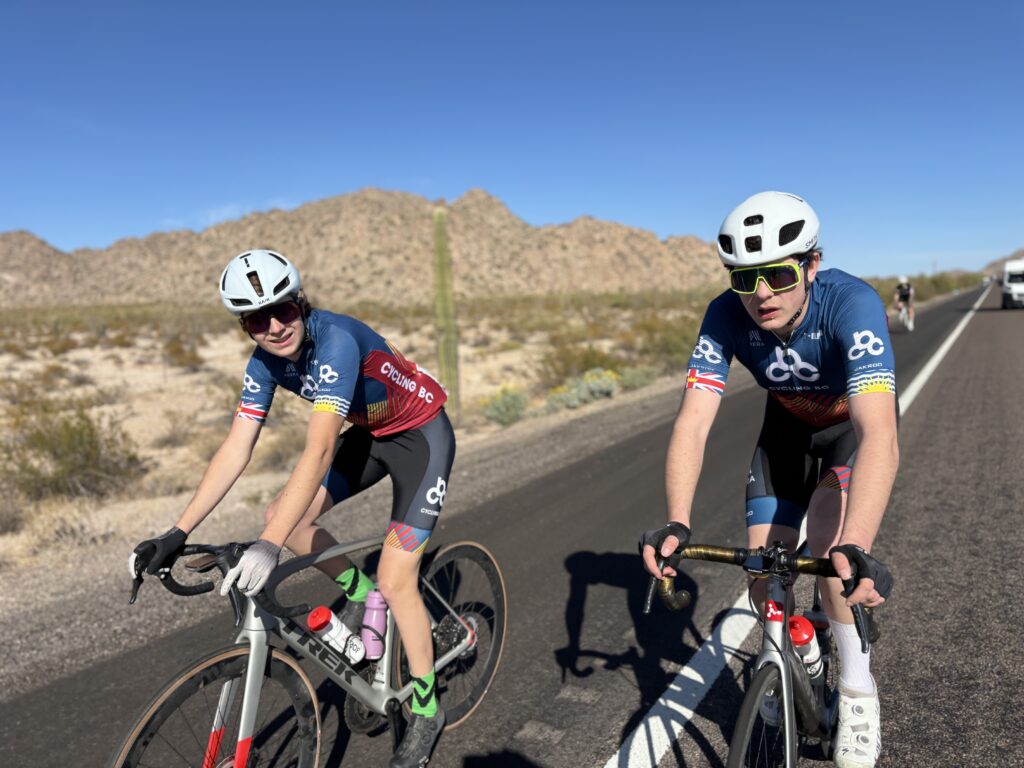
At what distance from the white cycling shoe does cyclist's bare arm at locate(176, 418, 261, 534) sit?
2.57m

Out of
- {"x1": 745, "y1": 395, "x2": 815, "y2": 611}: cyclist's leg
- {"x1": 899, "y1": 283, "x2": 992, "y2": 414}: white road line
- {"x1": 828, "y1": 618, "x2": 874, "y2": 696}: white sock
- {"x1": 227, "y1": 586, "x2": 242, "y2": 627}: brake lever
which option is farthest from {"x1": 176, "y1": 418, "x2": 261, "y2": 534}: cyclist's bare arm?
{"x1": 899, "y1": 283, "x2": 992, "y2": 414}: white road line

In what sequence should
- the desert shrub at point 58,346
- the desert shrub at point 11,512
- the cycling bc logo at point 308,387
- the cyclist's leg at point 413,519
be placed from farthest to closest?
the desert shrub at point 58,346
the desert shrub at point 11,512
the cycling bc logo at point 308,387
the cyclist's leg at point 413,519

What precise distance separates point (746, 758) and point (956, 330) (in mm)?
25343

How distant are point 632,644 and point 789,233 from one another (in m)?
2.50

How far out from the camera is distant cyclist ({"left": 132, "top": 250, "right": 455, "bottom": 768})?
267 centimetres

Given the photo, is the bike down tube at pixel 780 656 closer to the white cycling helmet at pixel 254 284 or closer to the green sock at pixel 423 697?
the green sock at pixel 423 697

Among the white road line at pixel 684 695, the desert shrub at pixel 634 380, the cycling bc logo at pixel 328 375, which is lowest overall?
the white road line at pixel 684 695

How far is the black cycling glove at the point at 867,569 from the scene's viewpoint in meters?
1.83

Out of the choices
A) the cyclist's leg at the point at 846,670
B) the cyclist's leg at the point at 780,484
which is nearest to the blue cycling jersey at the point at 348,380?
the cyclist's leg at the point at 780,484

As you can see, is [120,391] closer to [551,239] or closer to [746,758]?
[746,758]

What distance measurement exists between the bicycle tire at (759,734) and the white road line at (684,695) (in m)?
0.72

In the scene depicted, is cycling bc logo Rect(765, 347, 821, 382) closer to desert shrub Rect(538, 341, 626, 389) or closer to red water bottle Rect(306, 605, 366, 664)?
red water bottle Rect(306, 605, 366, 664)

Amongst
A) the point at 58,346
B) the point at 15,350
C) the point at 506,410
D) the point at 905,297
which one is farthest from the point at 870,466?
the point at 58,346

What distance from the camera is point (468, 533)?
605 cm
